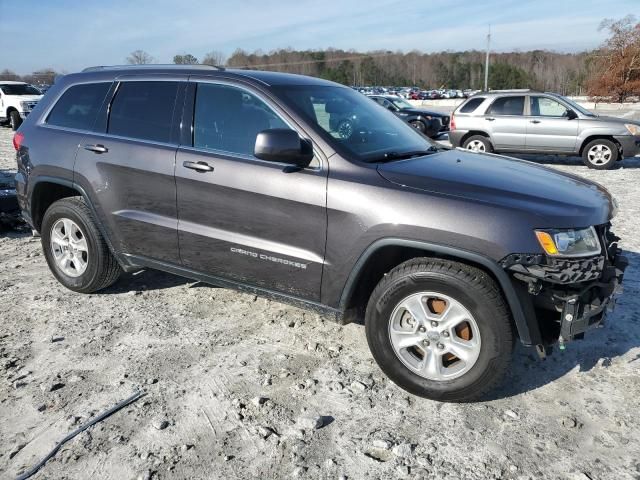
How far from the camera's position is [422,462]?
101 inches

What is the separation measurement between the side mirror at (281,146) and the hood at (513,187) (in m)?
0.48

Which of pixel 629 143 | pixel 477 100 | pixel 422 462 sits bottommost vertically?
pixel 422 462

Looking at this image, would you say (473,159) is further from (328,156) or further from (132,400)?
(132,400)

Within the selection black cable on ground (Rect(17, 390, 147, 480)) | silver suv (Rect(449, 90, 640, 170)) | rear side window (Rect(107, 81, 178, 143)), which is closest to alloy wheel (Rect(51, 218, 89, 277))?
rear side window (Rect(107, 81, 178, 143))

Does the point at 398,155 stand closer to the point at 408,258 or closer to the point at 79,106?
the point at 408,258

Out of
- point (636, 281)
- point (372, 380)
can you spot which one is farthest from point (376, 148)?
point (636, 281)

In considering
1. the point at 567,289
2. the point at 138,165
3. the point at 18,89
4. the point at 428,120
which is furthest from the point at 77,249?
the point at 18,89

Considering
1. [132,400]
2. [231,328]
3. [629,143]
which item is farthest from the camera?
[629,143]

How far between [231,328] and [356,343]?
3.08 feet

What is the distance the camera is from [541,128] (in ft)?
38.7

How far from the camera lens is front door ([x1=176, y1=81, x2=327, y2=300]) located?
323 cm

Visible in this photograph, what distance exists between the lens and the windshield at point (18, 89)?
67.0 feet

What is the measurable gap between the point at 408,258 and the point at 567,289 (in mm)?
886

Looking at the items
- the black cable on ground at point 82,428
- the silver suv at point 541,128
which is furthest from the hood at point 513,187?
the silver suv at point 541,128
